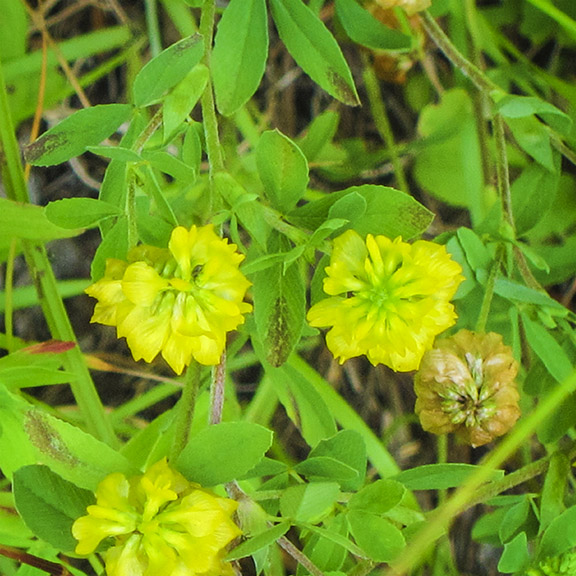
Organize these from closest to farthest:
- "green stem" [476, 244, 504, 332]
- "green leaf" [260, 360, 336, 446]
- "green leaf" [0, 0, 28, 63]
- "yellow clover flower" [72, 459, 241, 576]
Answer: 1. "yellow clover flower" [72, 459, 241, 576]
2. "green stem" [476, 244, 504, 332]
3. "green leaf" [260, 360, 336, 446]
4. "green leaf" [0, 0, 28, 63]

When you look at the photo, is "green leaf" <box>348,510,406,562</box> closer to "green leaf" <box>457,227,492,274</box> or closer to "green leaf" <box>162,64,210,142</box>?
"green leaf" <box>457,227,492,274</box>

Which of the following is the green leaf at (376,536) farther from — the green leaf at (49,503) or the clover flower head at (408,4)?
the clover flower head at (408,4)

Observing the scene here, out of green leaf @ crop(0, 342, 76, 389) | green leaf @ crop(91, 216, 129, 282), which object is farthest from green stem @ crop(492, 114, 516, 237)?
green leaf @ crop(0, 342, 76, 389)

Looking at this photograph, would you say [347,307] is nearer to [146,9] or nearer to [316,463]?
[316,463]

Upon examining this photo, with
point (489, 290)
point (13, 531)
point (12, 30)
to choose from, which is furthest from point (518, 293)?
point (12, 30)

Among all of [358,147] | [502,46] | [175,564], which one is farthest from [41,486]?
[502,46]

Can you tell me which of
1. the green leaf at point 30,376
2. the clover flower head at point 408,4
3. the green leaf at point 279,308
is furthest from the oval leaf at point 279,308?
the clover flower head at point 408,4
